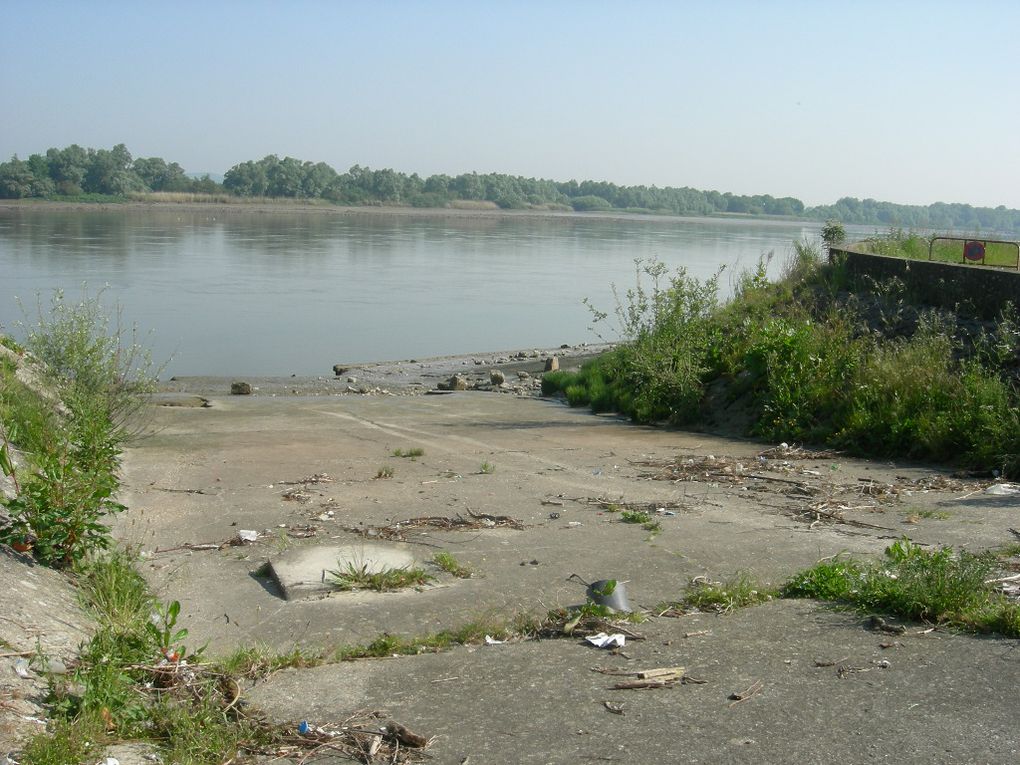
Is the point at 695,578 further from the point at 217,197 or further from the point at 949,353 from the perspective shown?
the point at 217,197

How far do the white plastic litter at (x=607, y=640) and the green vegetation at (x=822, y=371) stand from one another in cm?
591

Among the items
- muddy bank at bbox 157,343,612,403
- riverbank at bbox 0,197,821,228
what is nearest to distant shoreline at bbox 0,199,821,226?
riverbank at bbox 0,197,821,228

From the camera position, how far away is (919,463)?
10508 mm

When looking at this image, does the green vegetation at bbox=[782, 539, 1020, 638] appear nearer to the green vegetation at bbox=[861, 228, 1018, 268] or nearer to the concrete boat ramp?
the concrete boat ramp

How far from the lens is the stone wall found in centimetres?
1296

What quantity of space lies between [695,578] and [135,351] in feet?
27.2

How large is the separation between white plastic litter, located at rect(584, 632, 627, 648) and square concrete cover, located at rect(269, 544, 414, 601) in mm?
1690

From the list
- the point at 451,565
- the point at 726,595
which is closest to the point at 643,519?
the point at 451,565

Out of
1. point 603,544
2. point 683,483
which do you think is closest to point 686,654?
point 603,544

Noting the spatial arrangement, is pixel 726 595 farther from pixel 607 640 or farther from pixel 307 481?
pixel 307 481

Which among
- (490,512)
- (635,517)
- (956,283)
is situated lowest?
(490,512)

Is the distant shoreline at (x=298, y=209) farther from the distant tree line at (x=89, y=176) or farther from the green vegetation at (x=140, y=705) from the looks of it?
the green vegetation at (x=140, y=705)

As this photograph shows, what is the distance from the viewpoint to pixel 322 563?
6684 millimetres

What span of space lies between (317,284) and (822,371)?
36.2m
